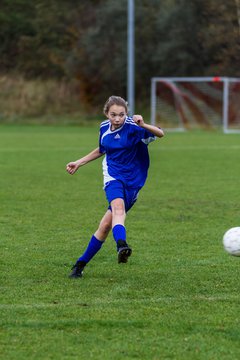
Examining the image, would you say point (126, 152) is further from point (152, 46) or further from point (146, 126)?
point (152, 46)

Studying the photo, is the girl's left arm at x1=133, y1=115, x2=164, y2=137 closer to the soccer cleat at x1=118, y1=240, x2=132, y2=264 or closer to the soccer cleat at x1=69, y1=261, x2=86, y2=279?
the soccer cleat at x1=118, y1=240, x2=132, y2=264

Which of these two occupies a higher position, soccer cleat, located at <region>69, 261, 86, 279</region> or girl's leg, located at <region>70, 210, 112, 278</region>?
girl's leg, located at <region>70, 210, 112, 278</region>

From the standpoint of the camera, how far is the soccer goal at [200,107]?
34344 mm

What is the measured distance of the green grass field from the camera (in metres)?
5.06

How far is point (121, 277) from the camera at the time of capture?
707cm

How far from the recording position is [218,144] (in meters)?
26.2

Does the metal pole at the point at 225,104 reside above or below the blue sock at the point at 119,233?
below

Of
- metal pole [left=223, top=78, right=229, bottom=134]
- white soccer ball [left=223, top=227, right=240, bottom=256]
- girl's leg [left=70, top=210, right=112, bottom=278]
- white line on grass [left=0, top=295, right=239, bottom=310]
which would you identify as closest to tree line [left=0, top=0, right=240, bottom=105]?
metal pole [left=223, top=78, right=229, bottom=134]

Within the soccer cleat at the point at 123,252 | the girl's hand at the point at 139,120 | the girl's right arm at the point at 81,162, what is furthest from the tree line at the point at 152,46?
the soccer cleat at the point at 123,252

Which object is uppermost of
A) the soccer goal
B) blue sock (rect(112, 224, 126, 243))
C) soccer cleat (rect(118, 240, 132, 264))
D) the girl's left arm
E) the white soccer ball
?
the girl's left arm

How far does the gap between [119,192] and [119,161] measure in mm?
287

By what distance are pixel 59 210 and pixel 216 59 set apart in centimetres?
3207

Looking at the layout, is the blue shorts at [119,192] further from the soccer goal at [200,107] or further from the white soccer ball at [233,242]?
the soccer goal at [200,107]

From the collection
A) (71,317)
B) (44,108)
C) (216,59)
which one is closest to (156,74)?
(216,59)
